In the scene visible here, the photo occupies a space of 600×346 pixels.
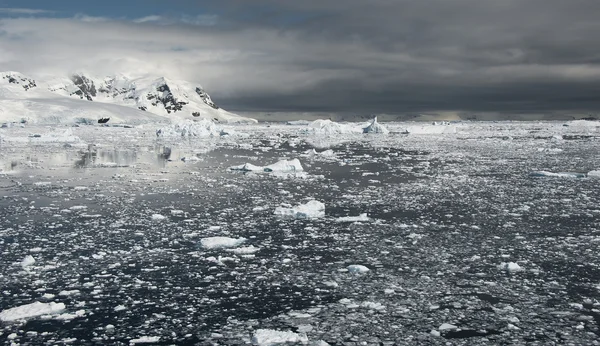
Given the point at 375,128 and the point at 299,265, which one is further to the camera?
the point at 375,128

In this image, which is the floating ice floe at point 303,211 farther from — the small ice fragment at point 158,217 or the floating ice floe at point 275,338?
the floating ice floe at point 275,338

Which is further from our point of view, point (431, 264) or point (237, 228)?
point (237, 228)

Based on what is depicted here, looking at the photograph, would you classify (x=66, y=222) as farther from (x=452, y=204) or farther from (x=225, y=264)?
(x=452, y=204)

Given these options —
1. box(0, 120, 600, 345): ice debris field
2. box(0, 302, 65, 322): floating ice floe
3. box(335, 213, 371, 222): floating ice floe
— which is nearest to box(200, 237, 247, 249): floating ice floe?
box(0, 120, 600, 345): ice debris field

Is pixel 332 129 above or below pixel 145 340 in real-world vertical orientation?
below

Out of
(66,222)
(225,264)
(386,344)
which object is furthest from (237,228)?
(386,344)

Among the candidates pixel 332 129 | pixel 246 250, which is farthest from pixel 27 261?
pixel 332 129

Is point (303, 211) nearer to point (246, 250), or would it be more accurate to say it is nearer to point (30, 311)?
point (246, 250)
